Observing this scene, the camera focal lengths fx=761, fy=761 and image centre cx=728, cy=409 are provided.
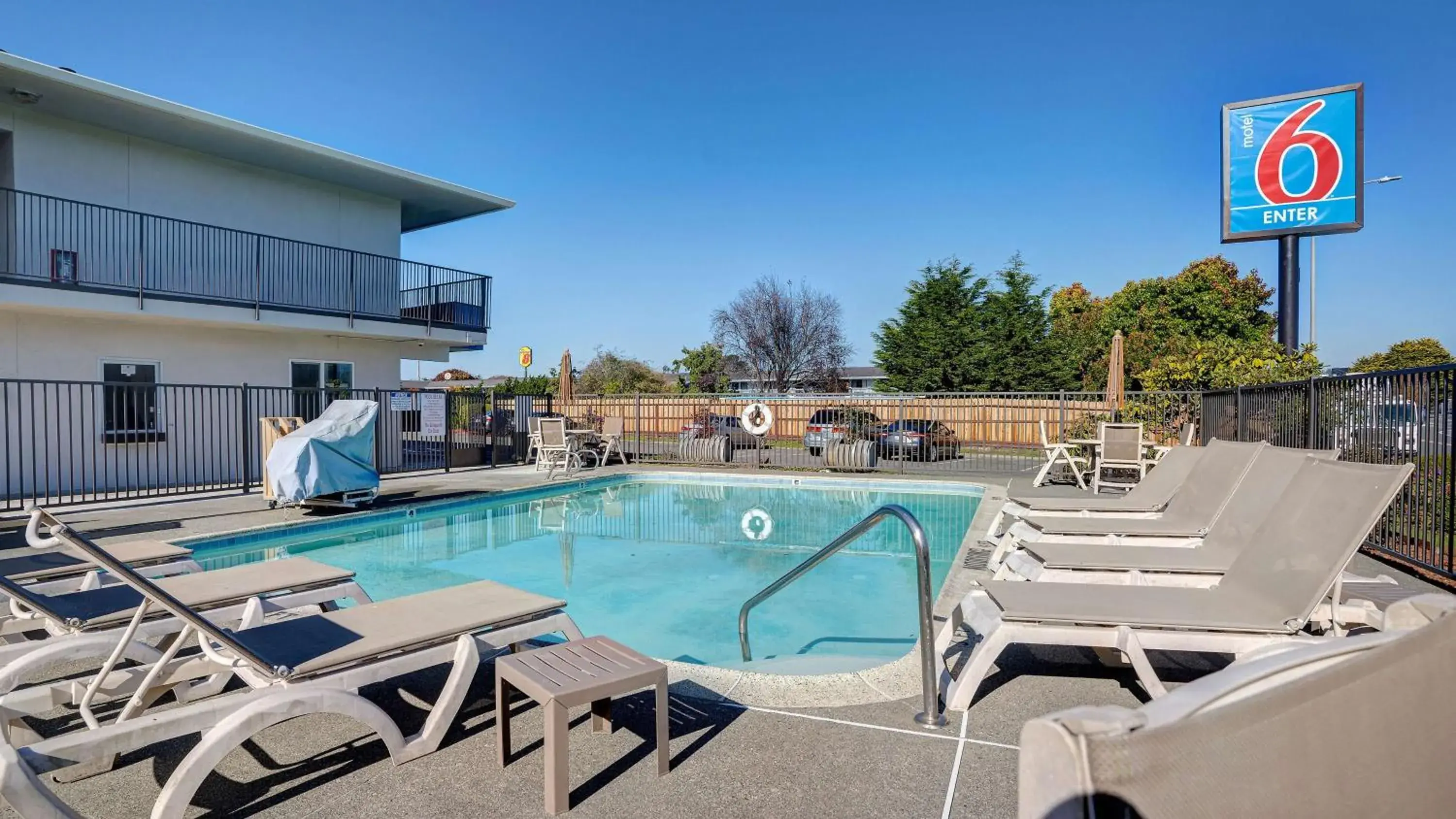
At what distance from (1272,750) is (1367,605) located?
3.21 metres

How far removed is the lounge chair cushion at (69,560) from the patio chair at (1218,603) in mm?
4034

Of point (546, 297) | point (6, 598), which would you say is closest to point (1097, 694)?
point (6, 598)

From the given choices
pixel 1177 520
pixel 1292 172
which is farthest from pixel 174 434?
pixel 1292 172

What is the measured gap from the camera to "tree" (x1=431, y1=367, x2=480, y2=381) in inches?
1751

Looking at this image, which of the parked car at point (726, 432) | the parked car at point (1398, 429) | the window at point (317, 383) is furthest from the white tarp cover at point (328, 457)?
the parked car at point (1398, 429)

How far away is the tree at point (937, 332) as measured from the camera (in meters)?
33.8

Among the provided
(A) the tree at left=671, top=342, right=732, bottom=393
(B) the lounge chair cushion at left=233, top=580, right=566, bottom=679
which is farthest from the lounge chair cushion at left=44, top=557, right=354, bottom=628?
(A) the tree at left=671, top=342, right=732, bottom=393

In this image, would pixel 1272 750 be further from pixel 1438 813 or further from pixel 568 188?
pixel 568 188

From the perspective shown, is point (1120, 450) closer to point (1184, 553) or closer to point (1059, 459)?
point (1059, 459)

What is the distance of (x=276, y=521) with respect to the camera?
29.2 feet

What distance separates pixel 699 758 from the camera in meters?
2.83

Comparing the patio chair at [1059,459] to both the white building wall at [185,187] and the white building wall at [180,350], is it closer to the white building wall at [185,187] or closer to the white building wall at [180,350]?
the white building wall at [180,350]

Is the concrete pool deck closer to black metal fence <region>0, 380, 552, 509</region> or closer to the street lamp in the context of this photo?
black metal fence <region>0, 380, 552, 509</region>

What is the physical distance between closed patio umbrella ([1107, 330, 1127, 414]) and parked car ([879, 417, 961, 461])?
4.41m
